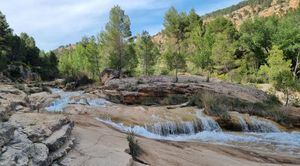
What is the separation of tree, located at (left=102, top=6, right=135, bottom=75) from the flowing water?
36.8 metres

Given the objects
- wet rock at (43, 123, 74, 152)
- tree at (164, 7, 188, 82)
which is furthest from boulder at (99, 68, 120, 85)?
wet rock at (43, 123, 74, 152)

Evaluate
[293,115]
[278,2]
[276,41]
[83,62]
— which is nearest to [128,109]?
[293,115]

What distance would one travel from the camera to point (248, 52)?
67375 millimetres

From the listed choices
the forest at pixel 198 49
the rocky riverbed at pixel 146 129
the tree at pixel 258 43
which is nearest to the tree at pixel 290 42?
the forest at pixel 198 49

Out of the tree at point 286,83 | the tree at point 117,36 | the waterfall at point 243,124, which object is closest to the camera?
the waterfall at point 243,124

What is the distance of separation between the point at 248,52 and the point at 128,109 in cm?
4679

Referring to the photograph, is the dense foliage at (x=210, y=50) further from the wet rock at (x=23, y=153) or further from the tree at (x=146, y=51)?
the wet rock at (x=23, y=153)

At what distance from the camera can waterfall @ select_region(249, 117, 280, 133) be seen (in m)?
25.0

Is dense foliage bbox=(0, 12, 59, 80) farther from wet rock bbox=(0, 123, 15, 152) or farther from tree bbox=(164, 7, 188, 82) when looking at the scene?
wet rock bbox=(0, 123, 15, 152)

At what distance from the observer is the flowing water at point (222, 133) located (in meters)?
19.2

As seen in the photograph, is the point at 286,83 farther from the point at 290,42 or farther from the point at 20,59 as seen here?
the point at 20,59

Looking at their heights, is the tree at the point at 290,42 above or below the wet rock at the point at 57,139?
above

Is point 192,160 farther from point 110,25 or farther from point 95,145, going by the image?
point 110,25

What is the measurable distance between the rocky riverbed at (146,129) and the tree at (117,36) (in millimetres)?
23680
